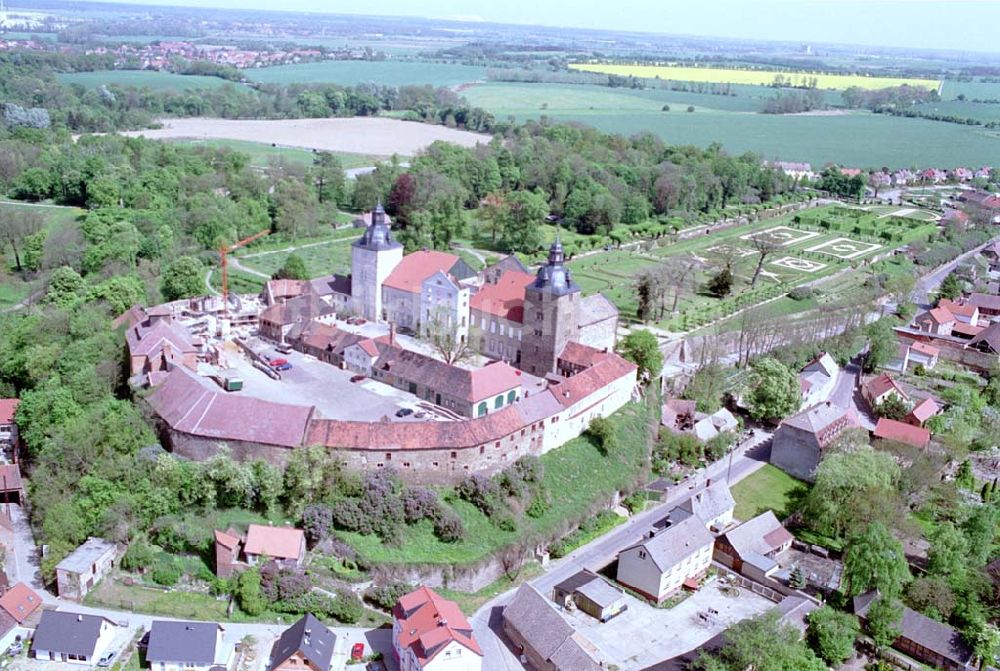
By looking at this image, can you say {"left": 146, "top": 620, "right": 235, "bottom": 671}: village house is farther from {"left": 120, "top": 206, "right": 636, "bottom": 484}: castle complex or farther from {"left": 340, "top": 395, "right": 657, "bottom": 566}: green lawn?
{"left": 120, "top": 206, "right": 636, "bottom": 484}: castle complex

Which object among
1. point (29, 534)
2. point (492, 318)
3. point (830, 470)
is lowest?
point (29, 534)

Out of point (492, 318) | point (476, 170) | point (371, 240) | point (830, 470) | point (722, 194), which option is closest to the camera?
point (830, 470)

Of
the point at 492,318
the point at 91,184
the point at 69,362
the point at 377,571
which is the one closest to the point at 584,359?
the point at 492,318

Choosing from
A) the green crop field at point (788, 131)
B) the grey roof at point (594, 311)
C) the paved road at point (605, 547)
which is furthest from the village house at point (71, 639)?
the green crop field at point (788, 131)

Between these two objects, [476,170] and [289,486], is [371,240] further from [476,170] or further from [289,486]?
[476,170]

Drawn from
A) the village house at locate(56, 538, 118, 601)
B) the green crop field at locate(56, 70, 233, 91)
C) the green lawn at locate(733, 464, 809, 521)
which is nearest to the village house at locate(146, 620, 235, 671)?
the village house at locate(56, 538, 118, 601)
